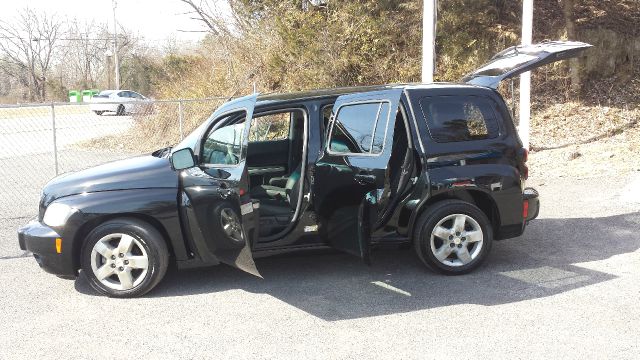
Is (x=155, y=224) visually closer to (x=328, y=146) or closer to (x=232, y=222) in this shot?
(x=232, y=222)

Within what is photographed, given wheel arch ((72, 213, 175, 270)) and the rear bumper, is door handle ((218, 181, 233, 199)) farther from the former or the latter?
the rear bumper

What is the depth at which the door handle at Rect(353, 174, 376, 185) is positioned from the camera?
4.85 metres

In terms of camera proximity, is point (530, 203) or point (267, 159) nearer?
point (530, 203)

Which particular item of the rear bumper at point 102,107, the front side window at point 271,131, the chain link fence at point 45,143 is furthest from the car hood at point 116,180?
the rear bumper at point 102,107

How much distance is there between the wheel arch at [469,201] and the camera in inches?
207

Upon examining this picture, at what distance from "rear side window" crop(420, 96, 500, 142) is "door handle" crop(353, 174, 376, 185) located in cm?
80

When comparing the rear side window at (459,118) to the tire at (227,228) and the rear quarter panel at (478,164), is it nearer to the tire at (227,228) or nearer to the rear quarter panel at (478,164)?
the rear quarter panel at (478,164)

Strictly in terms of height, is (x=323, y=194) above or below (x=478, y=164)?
below

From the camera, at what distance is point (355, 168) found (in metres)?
4.96

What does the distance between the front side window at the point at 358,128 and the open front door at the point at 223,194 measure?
819 millimetres

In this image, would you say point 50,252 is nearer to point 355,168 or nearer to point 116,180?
point 116,180

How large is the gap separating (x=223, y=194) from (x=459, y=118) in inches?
90.0

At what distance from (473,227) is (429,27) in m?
5.81

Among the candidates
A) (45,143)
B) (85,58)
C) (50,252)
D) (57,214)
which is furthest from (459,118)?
(85,58)
